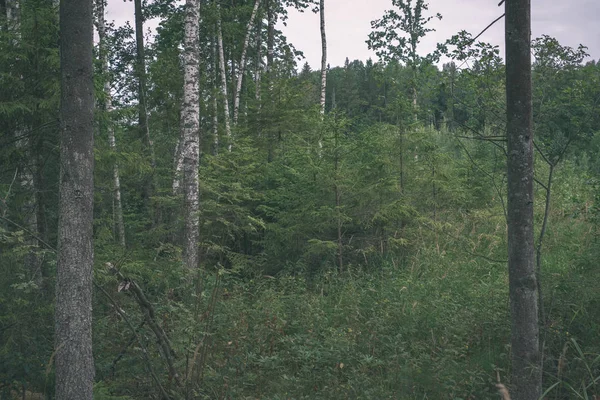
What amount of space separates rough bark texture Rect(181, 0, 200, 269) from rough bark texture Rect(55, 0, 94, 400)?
494 cm

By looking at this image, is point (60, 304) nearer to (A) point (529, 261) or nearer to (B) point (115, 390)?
(B) point (115, 390)

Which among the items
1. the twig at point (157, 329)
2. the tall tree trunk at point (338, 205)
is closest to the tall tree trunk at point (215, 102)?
the tall tree trunk at point (338, 205)

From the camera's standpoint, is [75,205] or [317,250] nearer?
[75,205]

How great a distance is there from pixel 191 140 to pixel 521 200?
7256 mm

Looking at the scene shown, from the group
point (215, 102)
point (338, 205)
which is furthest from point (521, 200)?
point (215, 102)

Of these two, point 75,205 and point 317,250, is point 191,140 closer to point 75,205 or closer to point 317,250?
point 317,250

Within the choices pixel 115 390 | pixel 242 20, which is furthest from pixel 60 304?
pixel 242 20

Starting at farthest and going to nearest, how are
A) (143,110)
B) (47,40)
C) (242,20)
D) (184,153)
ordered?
(242,20) < (143,110) < (184,153) < (47,40)

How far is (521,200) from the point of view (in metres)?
4.01

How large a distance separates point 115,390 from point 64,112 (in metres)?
3.12

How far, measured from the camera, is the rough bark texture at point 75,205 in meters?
4.33

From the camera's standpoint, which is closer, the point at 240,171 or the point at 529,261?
the point at 529,261

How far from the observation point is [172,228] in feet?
34.1

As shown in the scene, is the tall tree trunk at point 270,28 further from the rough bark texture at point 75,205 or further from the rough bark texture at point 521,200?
the rough bark texture at point 521,200
